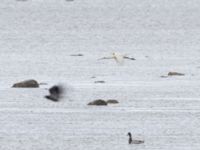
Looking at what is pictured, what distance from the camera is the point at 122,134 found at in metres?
16.0

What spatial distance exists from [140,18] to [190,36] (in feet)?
51.8

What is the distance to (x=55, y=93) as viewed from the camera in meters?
20.3

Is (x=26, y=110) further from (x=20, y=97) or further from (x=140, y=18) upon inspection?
(x=140, y=18)

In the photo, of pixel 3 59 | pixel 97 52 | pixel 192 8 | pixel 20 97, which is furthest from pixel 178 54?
pixel 192 8

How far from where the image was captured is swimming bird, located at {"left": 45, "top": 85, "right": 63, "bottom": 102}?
19.2 meters

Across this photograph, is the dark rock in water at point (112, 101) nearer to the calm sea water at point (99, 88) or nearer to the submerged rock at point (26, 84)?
the calm sea water at point (99, 88)

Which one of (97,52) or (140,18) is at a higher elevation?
(97,52)

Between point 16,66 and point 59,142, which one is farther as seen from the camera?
point 16,66

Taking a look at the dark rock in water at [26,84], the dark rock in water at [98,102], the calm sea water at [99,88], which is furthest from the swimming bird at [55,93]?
the dark rock in water at [98,102]

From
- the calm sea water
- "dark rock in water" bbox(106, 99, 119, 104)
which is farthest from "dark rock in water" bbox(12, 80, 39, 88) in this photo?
"dark rock in water" bbox(106, 99, 119, 104)

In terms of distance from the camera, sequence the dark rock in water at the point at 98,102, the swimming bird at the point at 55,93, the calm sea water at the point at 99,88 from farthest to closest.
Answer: the swimming bird at the point at 55,93
the dark rock in water at the point at 98,102
the calm sea water at the point at 99,88

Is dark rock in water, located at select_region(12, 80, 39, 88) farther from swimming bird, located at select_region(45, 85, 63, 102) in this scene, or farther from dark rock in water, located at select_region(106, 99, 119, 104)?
dark rock in water, located at select_region(106, 99, 119, 104)

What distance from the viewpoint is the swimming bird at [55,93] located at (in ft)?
62.9

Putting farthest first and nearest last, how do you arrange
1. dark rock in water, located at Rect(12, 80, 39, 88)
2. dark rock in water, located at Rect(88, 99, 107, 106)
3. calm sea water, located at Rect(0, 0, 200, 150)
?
dark rock in water, located at Rect(12, 80, 39, 88)
dark rock in water, located at Rect(88, 99, 107, 106)
calm sea water, located at Rect(0, 0, 200, 150)
